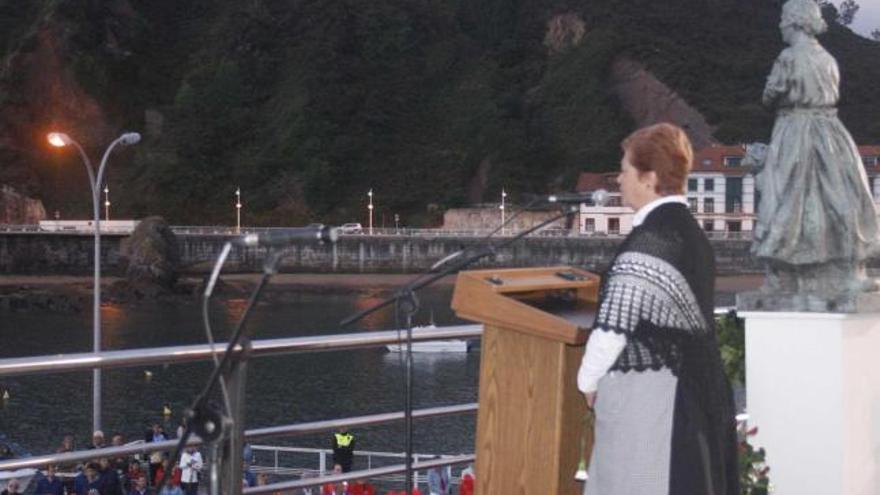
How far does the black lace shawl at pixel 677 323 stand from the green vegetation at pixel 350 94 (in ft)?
317

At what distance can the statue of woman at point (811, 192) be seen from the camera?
505cm

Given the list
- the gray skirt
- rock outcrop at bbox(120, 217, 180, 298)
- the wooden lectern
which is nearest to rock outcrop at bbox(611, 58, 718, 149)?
rock outcrop at bbox(120, 217, 180, 298)

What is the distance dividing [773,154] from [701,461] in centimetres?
Result: 199

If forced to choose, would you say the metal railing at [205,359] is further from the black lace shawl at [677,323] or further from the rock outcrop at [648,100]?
the rock outcrop at [648,100]

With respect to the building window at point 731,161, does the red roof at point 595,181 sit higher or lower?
lower

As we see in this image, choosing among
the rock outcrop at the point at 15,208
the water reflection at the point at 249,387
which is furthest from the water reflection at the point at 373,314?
the rock outcrop at the point at 15,208

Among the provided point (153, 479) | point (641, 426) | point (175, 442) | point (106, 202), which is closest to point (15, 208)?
point (106, 202)

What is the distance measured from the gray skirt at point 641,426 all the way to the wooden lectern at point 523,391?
0.76 ft

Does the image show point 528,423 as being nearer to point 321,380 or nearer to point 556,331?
point 556,331

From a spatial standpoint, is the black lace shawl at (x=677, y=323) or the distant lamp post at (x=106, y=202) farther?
the distant lamp post at (x=106, y=202)

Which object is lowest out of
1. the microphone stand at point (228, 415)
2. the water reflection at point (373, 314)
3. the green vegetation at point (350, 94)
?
the water reflection at point (373, 314)

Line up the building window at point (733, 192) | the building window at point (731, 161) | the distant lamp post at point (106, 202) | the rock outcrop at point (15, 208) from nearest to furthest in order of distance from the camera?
the building window at point (731, 161)
the building window at point (733, 192)
the distant lamp post at point (106, 202)
the rock outcrop at point (15, 208)

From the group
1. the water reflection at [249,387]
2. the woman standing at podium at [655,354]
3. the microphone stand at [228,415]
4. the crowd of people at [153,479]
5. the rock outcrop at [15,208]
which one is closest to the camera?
the microphone stand at [228,415]

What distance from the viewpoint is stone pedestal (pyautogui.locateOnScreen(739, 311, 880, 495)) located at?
488 centimetres
